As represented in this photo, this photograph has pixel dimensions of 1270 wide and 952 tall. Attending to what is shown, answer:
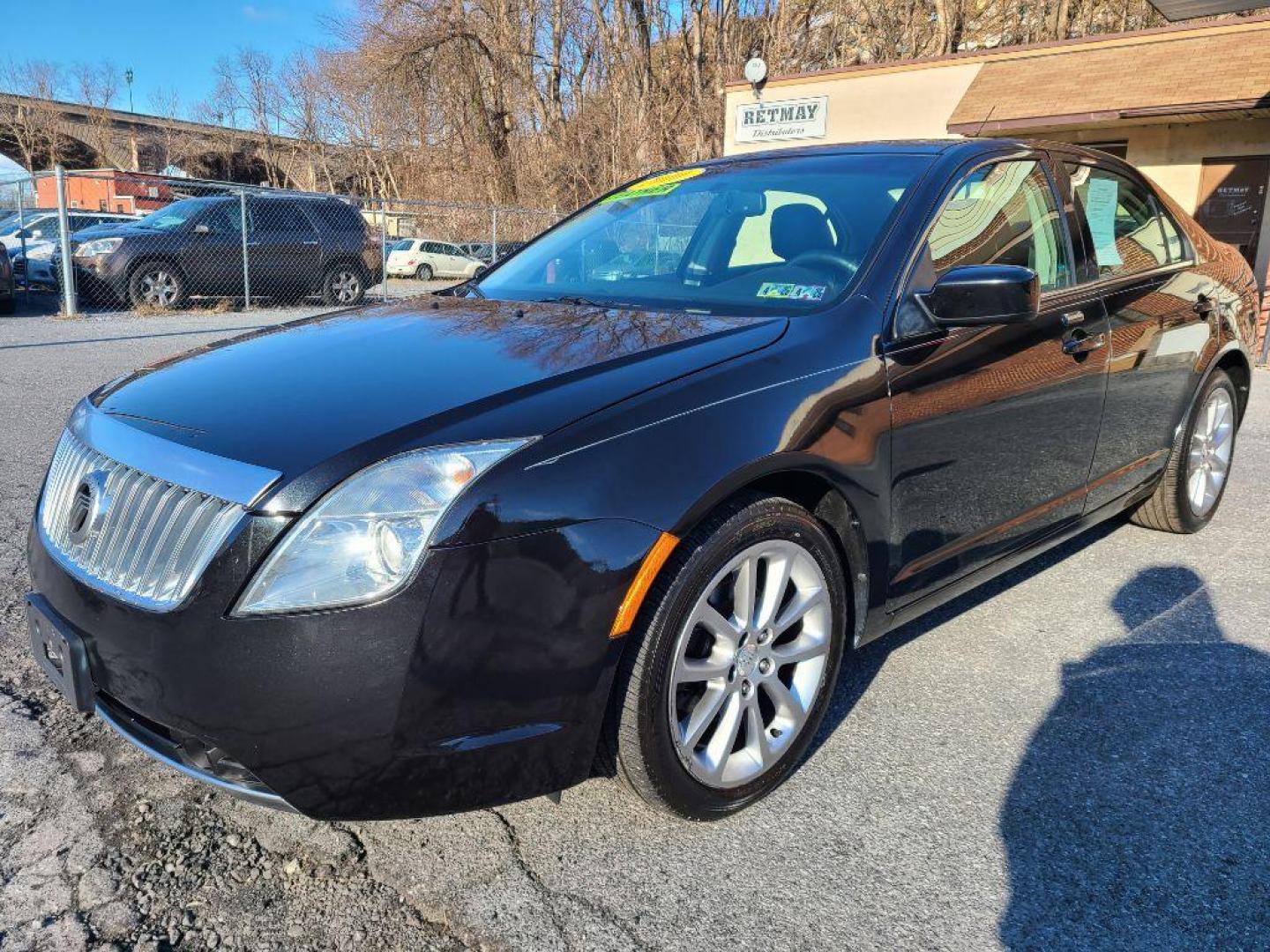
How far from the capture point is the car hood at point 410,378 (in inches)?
80.2

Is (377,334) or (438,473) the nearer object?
(438,473)

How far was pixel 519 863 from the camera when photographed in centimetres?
226

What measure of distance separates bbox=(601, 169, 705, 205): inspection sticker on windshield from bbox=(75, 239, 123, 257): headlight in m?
11.8

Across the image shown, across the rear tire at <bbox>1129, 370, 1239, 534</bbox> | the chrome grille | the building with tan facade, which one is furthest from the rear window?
the chrome grille

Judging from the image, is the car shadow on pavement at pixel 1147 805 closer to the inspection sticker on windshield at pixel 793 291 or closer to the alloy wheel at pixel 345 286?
the inspection sticker on windshield at pixel 793 291

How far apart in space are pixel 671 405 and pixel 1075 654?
2.02 meters

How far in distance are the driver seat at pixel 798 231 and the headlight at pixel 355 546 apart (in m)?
1.58

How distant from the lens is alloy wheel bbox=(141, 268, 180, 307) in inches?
541

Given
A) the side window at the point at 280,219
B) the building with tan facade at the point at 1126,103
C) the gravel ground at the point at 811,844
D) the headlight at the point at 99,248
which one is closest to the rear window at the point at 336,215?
the side window at the point at 280,219

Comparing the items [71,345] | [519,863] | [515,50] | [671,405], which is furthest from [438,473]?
[515,50]

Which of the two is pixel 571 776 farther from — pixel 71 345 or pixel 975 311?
pixel 71 345

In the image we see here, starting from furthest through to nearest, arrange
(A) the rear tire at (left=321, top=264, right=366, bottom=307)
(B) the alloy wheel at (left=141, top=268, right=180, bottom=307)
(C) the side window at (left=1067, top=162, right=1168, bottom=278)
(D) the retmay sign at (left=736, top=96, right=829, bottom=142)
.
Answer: (D) the retmay sign at (left=736, top=96, right=829, bottom=142), (A) the rear tire at (left=321, top=264, right=366, bottom=307), (B) the alloy wheel at (left=141, top=268, right=180, bottom=307), (C) the side window at (left=1067, top=162, right=1168, bottom=278)

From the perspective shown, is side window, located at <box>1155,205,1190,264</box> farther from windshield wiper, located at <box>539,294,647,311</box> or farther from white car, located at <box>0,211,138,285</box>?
white car, located at <box>0,211,138,285</box>

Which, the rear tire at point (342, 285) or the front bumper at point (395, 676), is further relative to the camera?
the rear tire at point (342, 285)
